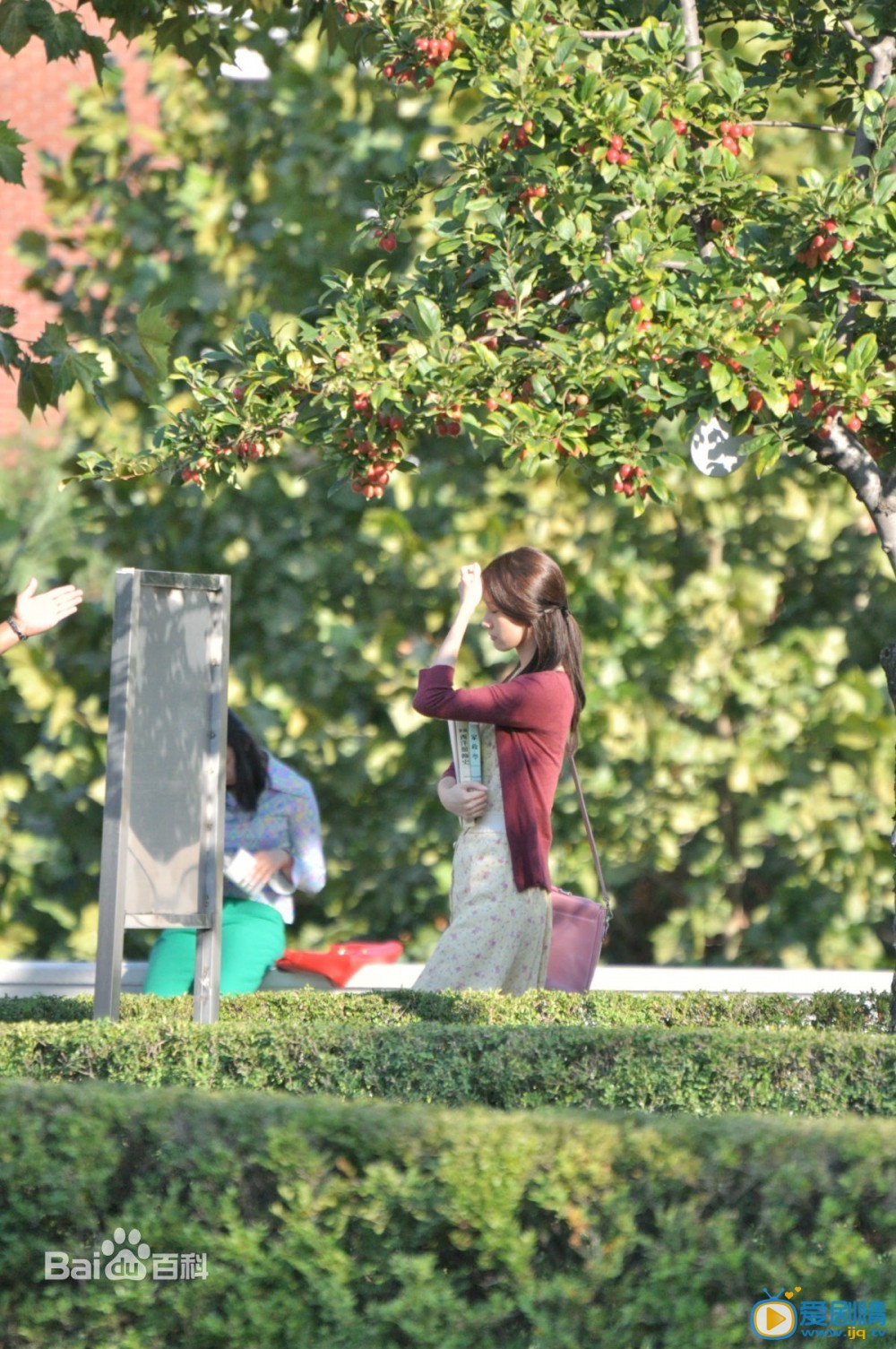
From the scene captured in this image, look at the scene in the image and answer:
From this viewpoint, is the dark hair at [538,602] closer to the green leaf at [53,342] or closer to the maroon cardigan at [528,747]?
the maroon cardigan at [528,747]

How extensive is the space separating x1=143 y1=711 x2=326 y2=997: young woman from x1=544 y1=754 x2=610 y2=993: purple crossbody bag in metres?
1.38

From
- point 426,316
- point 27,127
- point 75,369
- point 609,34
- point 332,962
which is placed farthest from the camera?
point 27,127

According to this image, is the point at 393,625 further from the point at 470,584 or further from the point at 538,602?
the point at 538,602

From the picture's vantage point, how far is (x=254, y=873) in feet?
20.3

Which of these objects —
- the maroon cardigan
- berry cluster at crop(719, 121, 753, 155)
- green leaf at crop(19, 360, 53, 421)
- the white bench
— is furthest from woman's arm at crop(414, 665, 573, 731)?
the white bench

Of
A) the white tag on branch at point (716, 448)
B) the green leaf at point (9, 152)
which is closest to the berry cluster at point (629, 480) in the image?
the white tag on branch at point (716, 448)

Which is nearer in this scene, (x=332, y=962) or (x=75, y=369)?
(x=75, y=369)

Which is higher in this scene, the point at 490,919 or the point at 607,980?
the point at 490,919

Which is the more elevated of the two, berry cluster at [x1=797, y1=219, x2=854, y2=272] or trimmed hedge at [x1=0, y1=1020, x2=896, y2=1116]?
berry cluster at [x1=797, y1=219, x2=854, y2=272]

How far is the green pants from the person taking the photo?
6160mm

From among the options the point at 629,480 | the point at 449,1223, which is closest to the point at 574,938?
the point at 629,480

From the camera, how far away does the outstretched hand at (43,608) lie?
15.0ft

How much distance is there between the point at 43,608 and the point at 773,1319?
2733 millimetres

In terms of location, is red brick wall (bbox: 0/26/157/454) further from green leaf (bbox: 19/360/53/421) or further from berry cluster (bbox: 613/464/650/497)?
berry cluster (bbox: 613/464/650/497)
